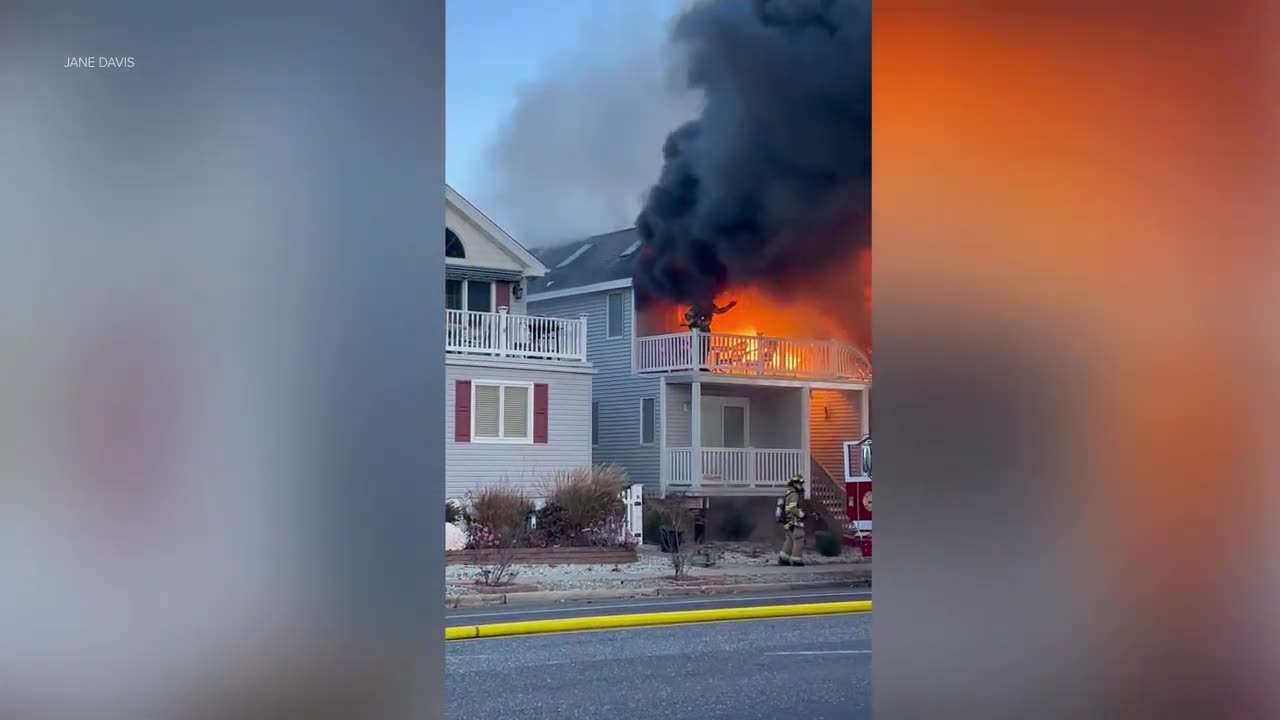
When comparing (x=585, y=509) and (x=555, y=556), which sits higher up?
(x=585, y=509)

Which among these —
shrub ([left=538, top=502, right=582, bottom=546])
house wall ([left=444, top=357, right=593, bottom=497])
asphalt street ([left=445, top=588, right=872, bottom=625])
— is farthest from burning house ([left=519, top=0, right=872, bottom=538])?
asphalt street ([left=445, top=588, right=872, bottom=625])

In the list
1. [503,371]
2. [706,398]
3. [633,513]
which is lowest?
[633,513]

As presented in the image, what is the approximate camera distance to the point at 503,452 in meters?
24.3

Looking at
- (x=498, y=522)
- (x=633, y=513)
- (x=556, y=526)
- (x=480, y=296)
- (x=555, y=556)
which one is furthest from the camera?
(x=480, y=296)

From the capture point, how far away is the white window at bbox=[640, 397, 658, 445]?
26375mm

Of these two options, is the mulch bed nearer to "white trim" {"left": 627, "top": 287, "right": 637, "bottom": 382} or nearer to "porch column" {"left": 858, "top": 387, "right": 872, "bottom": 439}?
"white trim" {"left": 627, "top": 287, "right": 637, "bottom": 382}

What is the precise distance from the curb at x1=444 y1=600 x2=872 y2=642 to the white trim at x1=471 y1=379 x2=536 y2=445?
11257mm

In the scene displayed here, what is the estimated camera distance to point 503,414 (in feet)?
80.1

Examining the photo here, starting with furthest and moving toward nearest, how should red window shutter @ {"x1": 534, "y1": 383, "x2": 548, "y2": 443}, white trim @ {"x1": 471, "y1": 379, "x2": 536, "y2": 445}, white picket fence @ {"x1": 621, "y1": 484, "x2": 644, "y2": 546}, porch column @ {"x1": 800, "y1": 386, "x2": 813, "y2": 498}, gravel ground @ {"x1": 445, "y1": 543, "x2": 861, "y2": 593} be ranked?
porch column @ {"x1": 800, "y1": 386, "x2": 813, "y2": 498}, red window shutter @ {"x1": 534, "y1": 383, "x2": 548, "y2": 443}, white trim @ {"x1": 471, "y1": 379, "x2": 536, "y2": 445}, white picket fence @ {"x1": 621, "y1": 484, "x2": 644, "y2": 546}, gravel ground @ {"x1": 445, "y1": 543, "x2": 861, "y2": 593}

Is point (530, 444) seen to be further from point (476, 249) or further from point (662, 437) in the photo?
point (476, 249)

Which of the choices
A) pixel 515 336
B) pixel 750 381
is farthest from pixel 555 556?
pixel 750 381

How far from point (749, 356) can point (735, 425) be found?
159 centimetres
